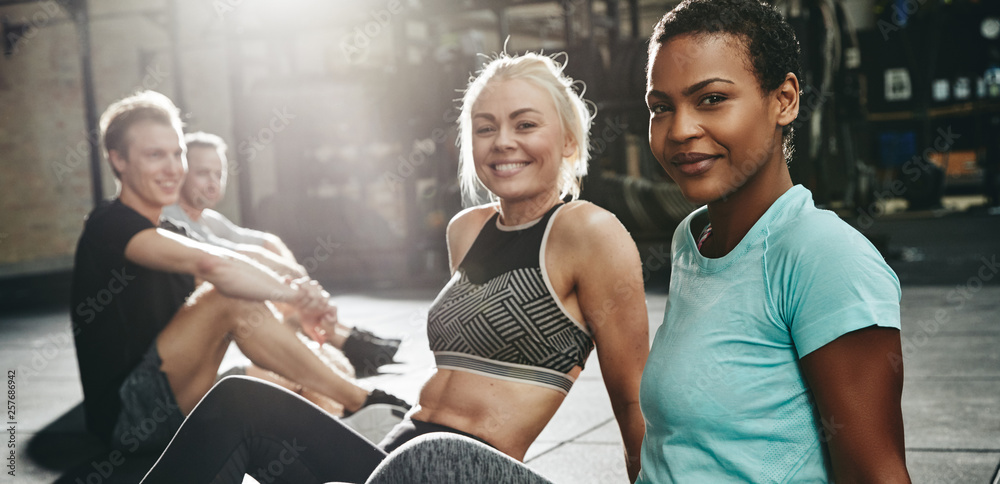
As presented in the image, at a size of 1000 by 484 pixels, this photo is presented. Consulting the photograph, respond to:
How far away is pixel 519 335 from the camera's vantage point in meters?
1.60

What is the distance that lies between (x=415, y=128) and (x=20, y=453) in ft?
18.4

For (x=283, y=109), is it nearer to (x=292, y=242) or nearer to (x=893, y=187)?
(x=292, y=242)

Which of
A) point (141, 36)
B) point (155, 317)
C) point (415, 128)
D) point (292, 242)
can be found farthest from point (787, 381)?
point (141, 36)

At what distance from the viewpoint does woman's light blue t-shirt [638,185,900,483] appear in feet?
2.80

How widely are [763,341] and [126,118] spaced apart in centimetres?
255

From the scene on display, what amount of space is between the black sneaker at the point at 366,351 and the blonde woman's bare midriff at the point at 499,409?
209 centimetres

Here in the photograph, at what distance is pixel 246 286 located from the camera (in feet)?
8.74

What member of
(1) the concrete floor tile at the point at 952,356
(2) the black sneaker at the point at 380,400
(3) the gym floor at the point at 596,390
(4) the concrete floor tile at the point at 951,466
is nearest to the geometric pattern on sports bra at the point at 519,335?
(3) the gym floor at the point at 596,390

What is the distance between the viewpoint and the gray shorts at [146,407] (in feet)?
8.79

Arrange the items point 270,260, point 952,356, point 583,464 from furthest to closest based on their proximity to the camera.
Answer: point 952,356, point 270,260, point 583,464

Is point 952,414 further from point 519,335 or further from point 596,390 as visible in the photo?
point 519,335

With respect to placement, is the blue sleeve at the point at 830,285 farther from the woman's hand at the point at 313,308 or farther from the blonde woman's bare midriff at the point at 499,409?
the woman's hand at the point at 313,308

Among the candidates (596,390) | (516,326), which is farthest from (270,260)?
(516,326)

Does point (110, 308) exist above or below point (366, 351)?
above
